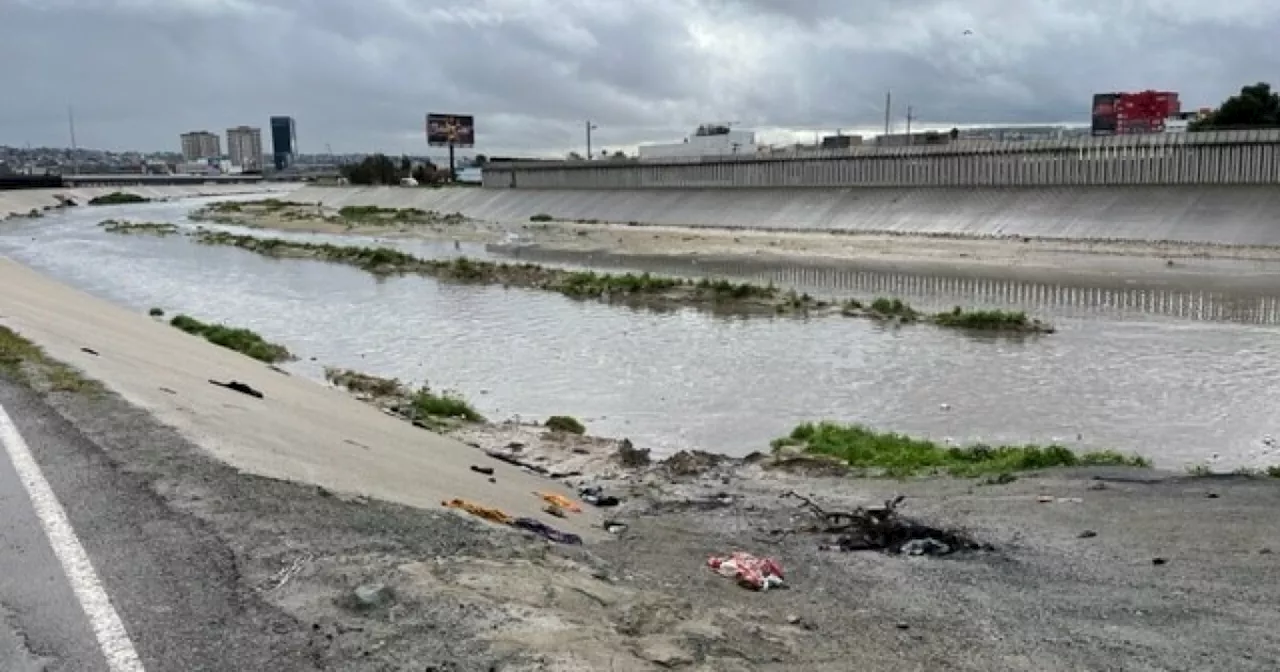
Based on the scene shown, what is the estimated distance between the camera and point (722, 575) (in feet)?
26.9

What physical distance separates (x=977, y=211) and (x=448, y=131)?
116220mm

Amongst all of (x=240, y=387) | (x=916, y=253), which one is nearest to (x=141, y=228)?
(x=916, y=253)

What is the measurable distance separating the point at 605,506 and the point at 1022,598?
559 centimetres

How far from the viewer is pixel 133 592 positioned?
19.5 feet

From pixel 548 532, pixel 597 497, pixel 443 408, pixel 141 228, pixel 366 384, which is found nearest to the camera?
pixel 548 532

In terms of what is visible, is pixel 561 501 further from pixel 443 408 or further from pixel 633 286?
pixel 633 286

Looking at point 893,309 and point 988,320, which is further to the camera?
point 893,309

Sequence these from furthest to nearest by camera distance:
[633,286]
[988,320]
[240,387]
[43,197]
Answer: [43,197], [633,286], [988,320], [240,387]

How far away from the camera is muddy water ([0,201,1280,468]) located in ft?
58.4

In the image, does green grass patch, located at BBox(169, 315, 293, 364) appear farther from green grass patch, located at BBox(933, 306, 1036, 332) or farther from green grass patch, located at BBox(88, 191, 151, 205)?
green grass patch, located at BBox(88, 191, 151, 205)

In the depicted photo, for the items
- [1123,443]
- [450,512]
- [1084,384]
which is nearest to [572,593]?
[450,512]

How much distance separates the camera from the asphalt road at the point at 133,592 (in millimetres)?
5160

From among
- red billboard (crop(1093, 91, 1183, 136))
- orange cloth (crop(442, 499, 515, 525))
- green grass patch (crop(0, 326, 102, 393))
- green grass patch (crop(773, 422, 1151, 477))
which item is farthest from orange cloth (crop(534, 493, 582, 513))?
red billboard (crop(1093, 91, 1183, 136))

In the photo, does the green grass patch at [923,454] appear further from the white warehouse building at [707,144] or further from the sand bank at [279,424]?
the white warehouse building at [707,144]
